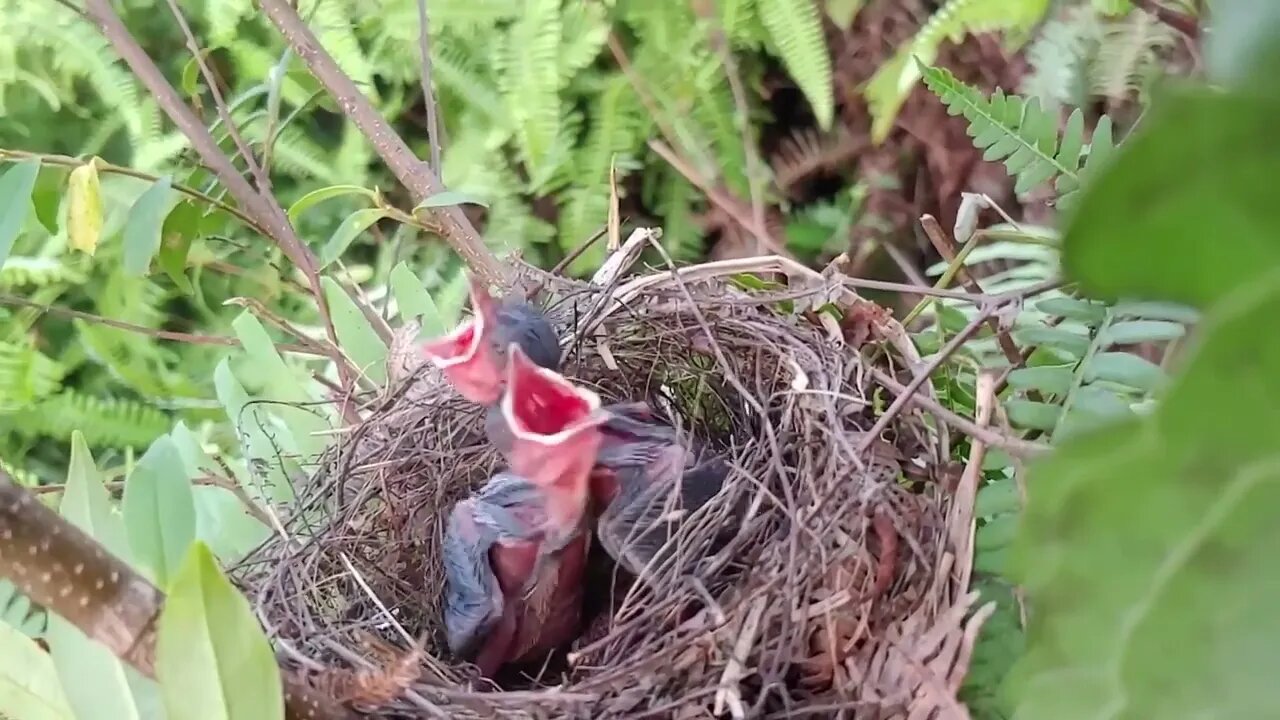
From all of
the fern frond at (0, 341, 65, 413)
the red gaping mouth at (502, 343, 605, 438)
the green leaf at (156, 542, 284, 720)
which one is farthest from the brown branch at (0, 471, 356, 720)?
the fern frond at (0, 341, 65, 413)

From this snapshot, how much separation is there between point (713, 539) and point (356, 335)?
0.37m

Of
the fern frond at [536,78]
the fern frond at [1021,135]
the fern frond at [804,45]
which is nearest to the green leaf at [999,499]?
the fern frond at [1021,135]

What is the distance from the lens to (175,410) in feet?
5.14

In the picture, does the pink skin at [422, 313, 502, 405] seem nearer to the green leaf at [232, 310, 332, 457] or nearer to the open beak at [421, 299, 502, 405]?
the open beak at [421, 299, 502, 405]

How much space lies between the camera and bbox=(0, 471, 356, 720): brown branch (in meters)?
0.31

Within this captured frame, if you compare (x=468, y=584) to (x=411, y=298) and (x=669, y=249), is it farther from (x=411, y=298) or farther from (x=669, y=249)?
(x=669, y=249)

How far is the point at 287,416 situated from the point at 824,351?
441 mm

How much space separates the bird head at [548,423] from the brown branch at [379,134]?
20 cm

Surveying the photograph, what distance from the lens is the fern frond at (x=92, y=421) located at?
58.7 inches

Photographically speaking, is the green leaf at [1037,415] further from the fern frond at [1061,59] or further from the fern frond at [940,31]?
the fern frond at [1061,59]

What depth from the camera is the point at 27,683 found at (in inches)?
18.1

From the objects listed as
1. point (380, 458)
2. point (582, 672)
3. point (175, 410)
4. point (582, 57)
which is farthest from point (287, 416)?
point (175, 410)

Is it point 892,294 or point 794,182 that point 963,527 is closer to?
point 892,294

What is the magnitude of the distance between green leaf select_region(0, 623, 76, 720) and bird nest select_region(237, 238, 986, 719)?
0.11 m
